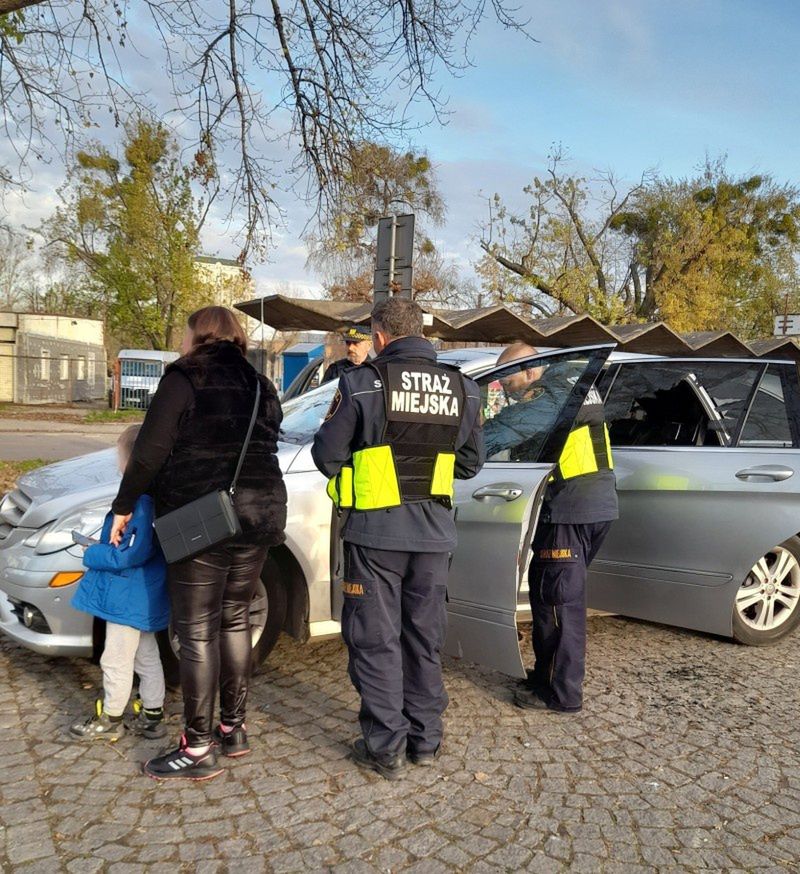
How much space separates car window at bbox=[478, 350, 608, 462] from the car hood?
3.55 ft

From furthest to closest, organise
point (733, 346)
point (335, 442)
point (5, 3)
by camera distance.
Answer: point (733, 346) < point (5, 3) < point (335, 442)

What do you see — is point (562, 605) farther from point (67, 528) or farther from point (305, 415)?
point (67, 528)

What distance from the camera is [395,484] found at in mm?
2918

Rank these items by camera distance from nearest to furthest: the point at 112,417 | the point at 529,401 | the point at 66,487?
1. the point at 66,487
2. the point at 529,401
3. the point at 112,417

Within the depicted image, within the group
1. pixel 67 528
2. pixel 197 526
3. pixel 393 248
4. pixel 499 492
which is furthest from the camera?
pixel 393 248

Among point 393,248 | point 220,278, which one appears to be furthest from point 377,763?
point 220,278

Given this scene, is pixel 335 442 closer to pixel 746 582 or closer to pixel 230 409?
pixel 230 409

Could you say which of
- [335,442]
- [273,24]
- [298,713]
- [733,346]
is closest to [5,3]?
[273,24]

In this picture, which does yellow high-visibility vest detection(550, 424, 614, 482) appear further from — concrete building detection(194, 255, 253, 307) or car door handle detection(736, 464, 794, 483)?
concrete building detection(194, 255, 253, 307)

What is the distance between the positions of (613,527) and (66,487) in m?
2.96

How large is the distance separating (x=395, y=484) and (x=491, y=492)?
0.84 meters

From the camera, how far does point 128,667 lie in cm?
319

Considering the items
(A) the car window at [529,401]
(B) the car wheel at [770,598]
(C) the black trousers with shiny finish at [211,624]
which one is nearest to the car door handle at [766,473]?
(B) the car wheel at [770,598]

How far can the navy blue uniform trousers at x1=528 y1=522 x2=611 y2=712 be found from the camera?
139 inches
